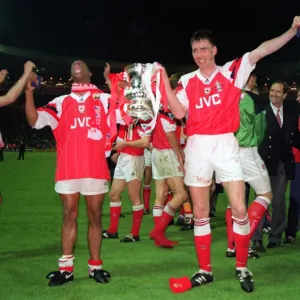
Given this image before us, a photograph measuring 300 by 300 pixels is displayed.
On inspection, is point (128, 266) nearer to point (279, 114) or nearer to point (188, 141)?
point (188, 141)

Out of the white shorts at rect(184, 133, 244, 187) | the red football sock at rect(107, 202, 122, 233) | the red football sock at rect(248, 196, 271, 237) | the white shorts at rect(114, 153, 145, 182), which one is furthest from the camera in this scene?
the red football sock at rect(107, 202, 122, 233)

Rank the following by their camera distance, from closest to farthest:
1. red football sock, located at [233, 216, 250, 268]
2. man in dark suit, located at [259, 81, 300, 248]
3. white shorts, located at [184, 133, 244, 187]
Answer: white shorts, located at [184, 133, 244, 187]
red football sock, located at [233, 216, 250, 268]
man in dark suit, located at [259, 81, 300, 248]

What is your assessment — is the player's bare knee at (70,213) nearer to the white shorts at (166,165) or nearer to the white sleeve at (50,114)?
the white sleeve at (50,114)

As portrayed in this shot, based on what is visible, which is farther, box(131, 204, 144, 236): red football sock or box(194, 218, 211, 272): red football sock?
box(131, 204, 144, 236): red football sock

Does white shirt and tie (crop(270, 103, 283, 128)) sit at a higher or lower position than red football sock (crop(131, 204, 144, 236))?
higher

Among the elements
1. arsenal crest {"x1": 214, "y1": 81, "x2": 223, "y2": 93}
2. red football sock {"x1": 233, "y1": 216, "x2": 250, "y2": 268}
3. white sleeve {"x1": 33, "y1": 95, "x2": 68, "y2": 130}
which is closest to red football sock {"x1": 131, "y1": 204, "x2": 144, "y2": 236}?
red football sock {"x1": 233, "y1": 216, "x2": 250, "y2": 268}

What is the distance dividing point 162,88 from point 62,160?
122 centimetres

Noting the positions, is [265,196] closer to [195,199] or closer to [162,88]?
[195,199]

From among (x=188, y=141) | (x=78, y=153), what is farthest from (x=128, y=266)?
(x=188, y=141)

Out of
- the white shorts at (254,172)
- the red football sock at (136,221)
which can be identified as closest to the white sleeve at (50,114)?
the white shorts at (254,172)

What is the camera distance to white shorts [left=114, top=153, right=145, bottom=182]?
6.96m

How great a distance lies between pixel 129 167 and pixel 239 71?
2.96 m

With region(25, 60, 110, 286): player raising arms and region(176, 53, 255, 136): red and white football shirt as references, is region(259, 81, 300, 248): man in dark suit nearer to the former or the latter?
region(176, 53, 255, 136): red and white football shirt

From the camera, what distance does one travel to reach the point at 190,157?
4.64 metres
